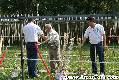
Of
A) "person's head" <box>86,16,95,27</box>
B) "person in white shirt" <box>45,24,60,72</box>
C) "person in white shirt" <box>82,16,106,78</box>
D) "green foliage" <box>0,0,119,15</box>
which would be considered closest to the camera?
"person's head" <box>86,16,95,27</box>

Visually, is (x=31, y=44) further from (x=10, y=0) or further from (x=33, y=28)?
(x=10, y=0)

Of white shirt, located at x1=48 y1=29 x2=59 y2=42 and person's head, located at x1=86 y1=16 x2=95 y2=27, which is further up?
person's head, located at x1=86 y1=16 x2=95 y2=27

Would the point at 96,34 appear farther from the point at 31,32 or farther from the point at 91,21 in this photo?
the point at 31,32

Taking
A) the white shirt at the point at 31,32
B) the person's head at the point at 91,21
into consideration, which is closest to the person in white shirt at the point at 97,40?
the person's head at the point at 91,21

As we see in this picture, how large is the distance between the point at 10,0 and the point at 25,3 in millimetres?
1982

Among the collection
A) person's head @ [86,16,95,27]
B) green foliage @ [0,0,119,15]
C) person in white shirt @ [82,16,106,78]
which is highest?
person's head @ [86,16,95,27]

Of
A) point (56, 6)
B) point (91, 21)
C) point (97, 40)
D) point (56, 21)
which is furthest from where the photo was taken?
point (56, 6)

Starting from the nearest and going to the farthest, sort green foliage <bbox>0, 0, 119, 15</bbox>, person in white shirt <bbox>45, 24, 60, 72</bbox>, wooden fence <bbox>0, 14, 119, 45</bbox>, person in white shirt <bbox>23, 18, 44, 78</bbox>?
1. wooden fence <bbox>0, 14, 119, 45</bbox>
2. person in white shirt <bbox>23, 18, 44, 78</bbox>
3. person in white shirt <bbox>45, 24, 60, 72</bbox>
4. green foliage <bbox>0, 0, 119, 15</bbox>

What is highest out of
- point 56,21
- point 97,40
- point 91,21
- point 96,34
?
point 56,21

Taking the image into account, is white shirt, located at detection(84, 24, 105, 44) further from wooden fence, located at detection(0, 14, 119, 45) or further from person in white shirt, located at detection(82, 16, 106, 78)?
wooden fence, located at detection(0, 14, 119, 45)

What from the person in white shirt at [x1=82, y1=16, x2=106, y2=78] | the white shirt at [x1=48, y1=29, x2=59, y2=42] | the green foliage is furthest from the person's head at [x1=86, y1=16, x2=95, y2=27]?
the green foliage

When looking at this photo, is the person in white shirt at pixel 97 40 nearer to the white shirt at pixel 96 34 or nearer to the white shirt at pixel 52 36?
the white shirt at pixel 96 34

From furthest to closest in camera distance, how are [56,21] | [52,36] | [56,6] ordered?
1. [56,6]
2. [52,36]
3. [56,21]

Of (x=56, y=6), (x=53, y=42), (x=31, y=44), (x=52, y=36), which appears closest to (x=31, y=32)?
(x=31, y=44)
